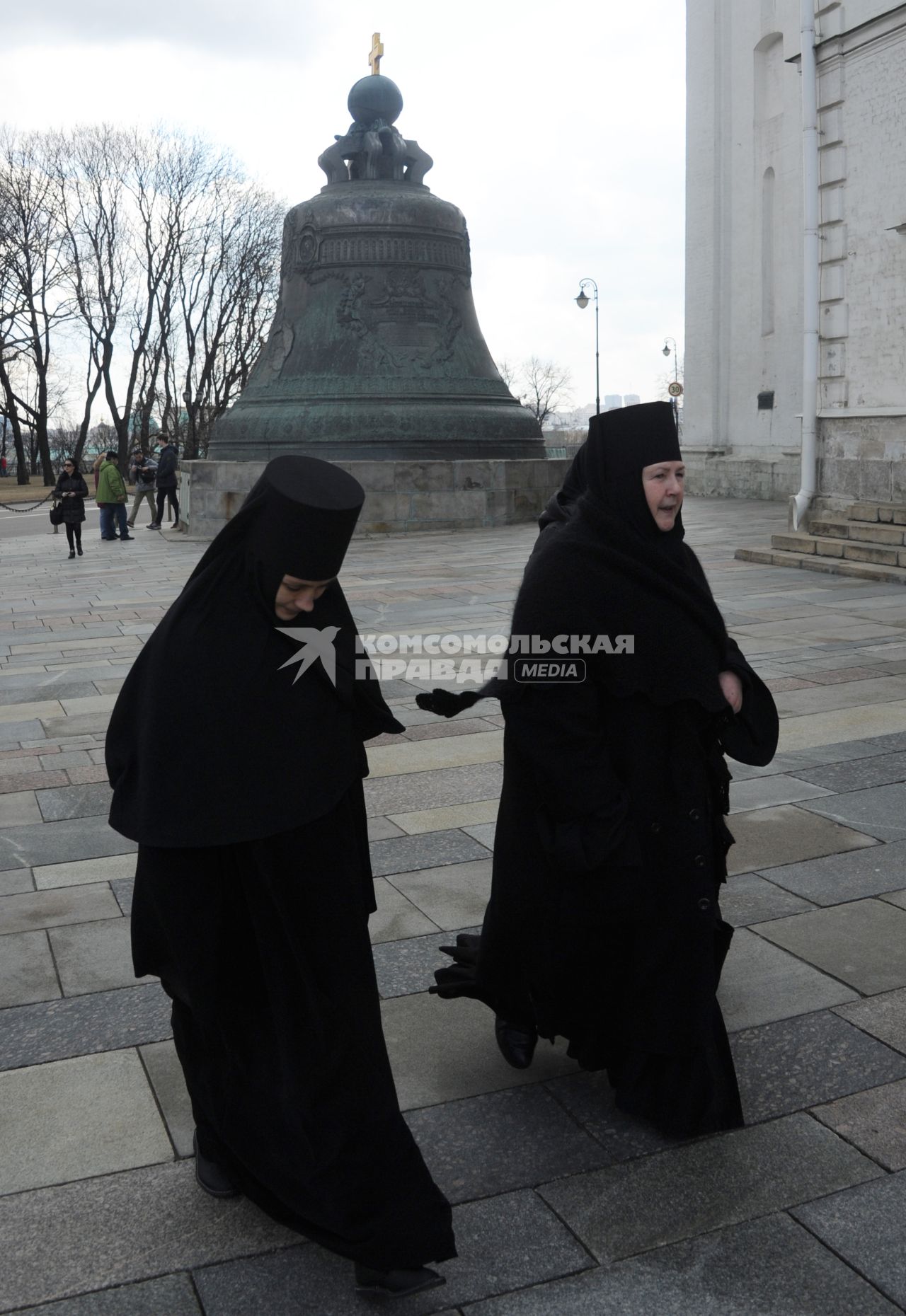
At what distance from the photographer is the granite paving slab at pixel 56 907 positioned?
14.9 ft

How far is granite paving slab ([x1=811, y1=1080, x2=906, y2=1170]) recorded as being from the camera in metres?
3.01

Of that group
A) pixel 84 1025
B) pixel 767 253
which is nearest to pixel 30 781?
pixel 84 1025

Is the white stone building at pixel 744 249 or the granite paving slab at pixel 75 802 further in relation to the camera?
the white stone building at pixel 744 249

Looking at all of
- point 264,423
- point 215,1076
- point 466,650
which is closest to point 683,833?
point 215,1076

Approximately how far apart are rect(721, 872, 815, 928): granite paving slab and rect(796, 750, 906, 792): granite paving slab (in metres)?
1.29

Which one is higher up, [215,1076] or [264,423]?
[264,423]

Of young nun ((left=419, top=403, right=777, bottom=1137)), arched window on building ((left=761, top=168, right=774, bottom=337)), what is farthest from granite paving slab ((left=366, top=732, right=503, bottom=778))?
arched window on building ((left=761, top=168, right=774, bottom=337))

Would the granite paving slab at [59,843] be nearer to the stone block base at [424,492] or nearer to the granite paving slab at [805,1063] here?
the granite paving slab at [805,1063]

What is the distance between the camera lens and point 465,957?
12.0 ft

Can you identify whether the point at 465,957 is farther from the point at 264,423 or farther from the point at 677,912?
the point at 264,423

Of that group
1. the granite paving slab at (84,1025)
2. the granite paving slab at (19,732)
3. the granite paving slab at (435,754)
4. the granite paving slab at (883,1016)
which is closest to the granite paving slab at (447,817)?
the granite paving slab at (435,754)

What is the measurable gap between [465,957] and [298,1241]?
3.35 ft

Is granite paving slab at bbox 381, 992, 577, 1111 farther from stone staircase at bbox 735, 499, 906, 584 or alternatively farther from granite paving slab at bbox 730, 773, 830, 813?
stone staircase at bbox 735, 499, 906, 584

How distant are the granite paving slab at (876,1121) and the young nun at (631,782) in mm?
253
